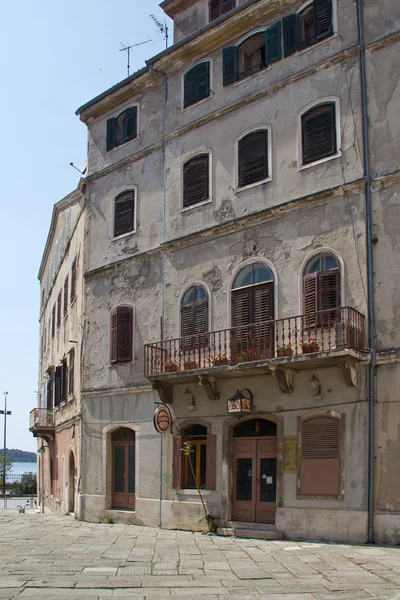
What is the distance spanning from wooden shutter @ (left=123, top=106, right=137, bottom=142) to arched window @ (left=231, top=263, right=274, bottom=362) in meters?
7.35

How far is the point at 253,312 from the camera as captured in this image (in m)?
19.3

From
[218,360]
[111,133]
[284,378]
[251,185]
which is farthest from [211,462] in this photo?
[111,133]

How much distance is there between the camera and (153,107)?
24.0 metres

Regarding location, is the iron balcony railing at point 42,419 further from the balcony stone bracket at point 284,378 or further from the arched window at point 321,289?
the arched window at point 321,289

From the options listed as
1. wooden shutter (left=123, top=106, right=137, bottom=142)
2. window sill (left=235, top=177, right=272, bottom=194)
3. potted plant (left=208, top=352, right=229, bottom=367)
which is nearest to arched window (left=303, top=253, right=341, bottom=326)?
potted plant (left=208, top=352, right=229, bottom=367)

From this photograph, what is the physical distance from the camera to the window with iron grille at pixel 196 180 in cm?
2156

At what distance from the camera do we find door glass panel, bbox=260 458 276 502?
60.9 feet

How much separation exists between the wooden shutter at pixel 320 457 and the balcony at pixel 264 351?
3.69 feet

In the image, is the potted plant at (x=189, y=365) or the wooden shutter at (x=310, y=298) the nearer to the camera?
the wooden shutter at (x=310, y=298)

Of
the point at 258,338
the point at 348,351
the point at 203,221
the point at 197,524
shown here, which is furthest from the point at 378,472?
the point at 203,221

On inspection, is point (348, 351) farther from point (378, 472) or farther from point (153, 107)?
point (153, 107)

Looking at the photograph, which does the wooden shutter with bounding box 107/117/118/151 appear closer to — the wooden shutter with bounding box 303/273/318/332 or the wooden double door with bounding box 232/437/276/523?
the wooden shutter with bounding box 303/273/318/332

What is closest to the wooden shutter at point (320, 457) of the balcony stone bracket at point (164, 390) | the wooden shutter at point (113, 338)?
the balcony stone bracket at point (164, 390)

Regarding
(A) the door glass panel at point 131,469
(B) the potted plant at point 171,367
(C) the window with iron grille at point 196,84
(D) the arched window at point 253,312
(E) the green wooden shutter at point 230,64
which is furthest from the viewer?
(A) the door glass panel at point 131,469
